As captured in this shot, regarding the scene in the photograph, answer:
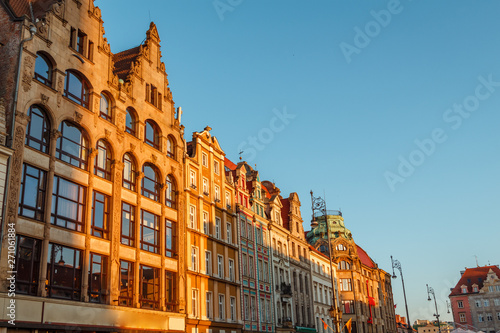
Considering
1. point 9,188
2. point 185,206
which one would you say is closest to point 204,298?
point 185,206

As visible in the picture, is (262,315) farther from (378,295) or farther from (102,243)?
(378,295)

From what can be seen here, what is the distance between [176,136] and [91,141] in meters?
9.96

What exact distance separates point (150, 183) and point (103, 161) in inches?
193

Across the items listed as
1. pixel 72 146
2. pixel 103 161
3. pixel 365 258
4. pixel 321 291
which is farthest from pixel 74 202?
pixel 365 258

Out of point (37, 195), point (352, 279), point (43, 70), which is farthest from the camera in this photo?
point (352, 279)

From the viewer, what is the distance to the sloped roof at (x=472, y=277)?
120 metres

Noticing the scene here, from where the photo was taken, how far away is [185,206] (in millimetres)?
38688

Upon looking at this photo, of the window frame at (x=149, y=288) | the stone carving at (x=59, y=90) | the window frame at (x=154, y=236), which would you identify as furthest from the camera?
the window frame at (x=154, y=236)

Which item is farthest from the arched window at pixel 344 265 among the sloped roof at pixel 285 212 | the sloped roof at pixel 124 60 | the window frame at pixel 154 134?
the sloped roof at pixel 124 60

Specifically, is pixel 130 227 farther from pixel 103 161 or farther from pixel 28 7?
pixel 28 7

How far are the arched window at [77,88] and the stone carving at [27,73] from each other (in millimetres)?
2836

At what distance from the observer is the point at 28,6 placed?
1182 inches

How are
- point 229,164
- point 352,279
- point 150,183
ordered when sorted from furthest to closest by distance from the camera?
point 352,279 < point 229,164 < point 150,183

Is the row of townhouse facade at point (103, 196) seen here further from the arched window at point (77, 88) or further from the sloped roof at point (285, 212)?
the sloped roof at point (285, 212)
